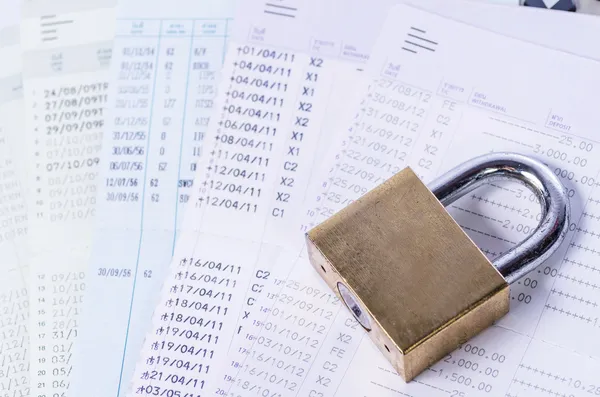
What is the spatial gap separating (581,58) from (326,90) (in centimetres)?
18

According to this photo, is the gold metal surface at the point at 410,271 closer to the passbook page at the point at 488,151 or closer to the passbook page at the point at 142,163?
the passbook page at the point at 488,151

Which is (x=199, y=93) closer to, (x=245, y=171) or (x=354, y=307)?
(x=245, y=171)

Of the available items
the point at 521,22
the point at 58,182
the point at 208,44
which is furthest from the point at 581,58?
the point at 58,182

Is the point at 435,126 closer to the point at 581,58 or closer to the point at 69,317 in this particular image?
the point at 581,58

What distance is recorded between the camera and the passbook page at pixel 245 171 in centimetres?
61

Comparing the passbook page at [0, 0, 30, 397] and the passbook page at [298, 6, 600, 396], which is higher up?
the passbook page at [298, 6, 600, 396]

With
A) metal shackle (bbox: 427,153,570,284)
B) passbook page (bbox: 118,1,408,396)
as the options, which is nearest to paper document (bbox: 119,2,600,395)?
passbook page (bbox: 118,1,408,396)

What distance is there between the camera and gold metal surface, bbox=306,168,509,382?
21.0 inches

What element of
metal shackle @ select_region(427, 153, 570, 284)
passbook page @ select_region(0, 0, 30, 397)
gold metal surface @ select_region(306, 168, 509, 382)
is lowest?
passbook page @ select_region(0, 0, 30, 397)

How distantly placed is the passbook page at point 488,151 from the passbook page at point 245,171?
0.10ft

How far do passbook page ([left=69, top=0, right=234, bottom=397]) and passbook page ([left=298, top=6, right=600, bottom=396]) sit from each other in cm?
13

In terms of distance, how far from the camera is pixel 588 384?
555 millimetres

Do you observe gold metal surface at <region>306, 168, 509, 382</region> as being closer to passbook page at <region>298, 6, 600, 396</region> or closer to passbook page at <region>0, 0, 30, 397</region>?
passbook page at <region>298, 6, 600, 396</region>

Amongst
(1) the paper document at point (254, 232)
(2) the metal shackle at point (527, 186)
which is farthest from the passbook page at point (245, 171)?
(2) the metal shackle at point (527, 186)
